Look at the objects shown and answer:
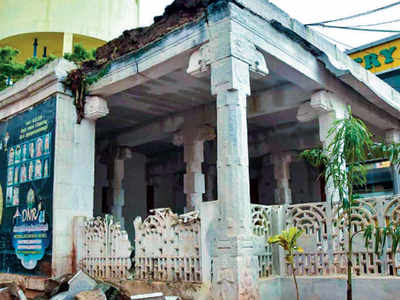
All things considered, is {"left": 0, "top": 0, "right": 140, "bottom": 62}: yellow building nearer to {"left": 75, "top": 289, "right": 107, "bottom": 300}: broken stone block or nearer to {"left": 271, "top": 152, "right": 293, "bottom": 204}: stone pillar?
{"left": 271, "top": 152, "right": 293, "bottom": 204}: stone pillar

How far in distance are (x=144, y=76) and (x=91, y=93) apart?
1581 millimetres

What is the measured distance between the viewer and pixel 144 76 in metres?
8.66

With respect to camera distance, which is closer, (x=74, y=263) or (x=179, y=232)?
(x=179, y=232)

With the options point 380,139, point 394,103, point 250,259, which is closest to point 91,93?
point 250,259

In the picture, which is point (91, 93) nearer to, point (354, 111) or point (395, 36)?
point (354, 111)

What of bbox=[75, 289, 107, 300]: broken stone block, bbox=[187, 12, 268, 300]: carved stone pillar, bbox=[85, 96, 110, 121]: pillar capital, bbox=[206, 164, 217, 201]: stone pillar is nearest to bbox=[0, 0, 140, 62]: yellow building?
bbox=[206, 164, 217, 201]: stone pillar

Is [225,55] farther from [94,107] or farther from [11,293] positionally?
[11,293]

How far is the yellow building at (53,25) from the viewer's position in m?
19.1

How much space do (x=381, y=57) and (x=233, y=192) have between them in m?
12.7

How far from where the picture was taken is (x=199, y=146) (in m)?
11.6

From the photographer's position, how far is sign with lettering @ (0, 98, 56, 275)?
9.17 m

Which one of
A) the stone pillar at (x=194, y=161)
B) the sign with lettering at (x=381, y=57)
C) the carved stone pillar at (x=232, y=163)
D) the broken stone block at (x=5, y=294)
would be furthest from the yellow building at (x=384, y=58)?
the broken stone block at (x=5, y=294)

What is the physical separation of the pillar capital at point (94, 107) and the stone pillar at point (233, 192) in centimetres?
347

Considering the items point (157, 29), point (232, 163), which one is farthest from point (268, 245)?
point (157, 29)
